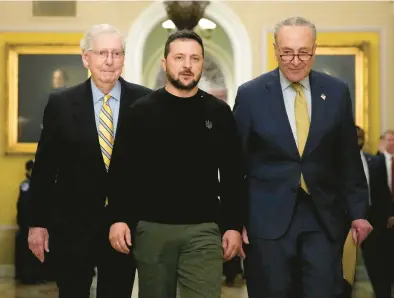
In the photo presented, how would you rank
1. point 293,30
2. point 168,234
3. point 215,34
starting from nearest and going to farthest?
point 168,234, point 293,30, point 215,34

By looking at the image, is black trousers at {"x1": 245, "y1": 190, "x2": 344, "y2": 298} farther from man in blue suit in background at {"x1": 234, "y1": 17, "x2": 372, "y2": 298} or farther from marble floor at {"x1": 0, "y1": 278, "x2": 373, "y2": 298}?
marble floor at {"x1": 0, "y1": 278, "x2": 373, "y2": 298}

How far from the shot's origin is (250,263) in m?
2.83

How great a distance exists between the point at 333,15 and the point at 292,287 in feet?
18.1

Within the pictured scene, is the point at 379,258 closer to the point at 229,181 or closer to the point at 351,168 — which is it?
the point at 351,168

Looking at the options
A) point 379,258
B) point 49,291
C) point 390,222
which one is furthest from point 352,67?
point 49,291

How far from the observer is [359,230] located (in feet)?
9.22

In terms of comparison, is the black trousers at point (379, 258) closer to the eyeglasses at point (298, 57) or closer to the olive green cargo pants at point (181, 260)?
the eyeglasses at point (298, 57)

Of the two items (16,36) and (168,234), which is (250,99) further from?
(16,36)

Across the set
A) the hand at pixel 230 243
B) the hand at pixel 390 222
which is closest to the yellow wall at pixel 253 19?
the hand at pixel 390 222

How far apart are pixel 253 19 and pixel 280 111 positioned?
5125 millimetres

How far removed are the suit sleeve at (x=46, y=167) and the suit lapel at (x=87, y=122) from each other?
0.09m

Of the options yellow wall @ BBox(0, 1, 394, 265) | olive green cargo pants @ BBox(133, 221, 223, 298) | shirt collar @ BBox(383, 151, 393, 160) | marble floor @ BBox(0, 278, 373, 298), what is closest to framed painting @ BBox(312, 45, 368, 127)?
yellow wall @ BBox(0, 1, 394, 265)

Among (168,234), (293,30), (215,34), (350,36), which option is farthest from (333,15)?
(168,234)

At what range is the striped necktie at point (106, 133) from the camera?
2.80 meters
